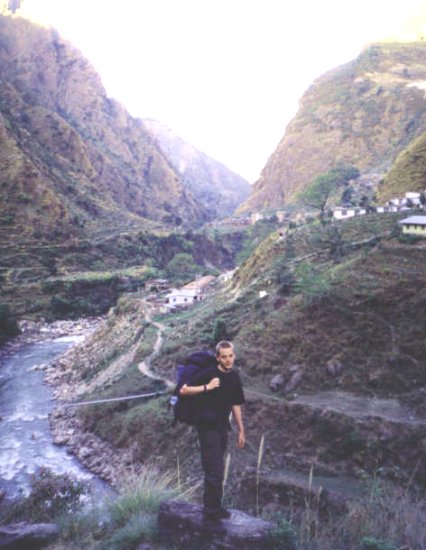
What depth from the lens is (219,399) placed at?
5535 mm

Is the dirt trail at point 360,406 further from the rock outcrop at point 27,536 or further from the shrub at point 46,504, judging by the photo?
the rock outcrop at point 27,536

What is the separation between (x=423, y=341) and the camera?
21328 millimetres

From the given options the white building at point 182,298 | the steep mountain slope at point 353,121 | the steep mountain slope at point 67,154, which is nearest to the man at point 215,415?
the white building at point 182,298

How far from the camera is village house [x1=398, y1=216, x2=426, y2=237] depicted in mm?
Answer: 30105

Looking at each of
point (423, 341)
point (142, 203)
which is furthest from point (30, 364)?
point (142, 203)

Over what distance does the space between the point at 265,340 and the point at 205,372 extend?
63.8ft

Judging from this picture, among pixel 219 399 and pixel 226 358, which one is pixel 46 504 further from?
pixel 226 358

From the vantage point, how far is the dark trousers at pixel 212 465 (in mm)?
5305

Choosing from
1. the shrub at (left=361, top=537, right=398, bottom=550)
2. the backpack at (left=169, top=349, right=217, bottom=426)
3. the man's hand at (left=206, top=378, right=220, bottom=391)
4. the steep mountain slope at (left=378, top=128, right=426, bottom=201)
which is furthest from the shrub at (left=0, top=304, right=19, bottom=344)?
the shrub at (left=361, top=537, right=398, bottom=550)

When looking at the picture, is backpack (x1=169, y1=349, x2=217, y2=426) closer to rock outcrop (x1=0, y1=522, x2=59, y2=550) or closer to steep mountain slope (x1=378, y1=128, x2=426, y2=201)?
rock outcrop (x1=0, y1=522, x2=59, y2=550)

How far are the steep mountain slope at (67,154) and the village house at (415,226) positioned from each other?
5216 cm

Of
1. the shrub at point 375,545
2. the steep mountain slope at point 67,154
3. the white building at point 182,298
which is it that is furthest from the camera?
the steep mountain slope at point 67,154

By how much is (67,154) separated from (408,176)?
249 feet

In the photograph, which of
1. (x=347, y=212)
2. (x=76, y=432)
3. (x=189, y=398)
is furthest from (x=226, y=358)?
(x=347, y=212)
